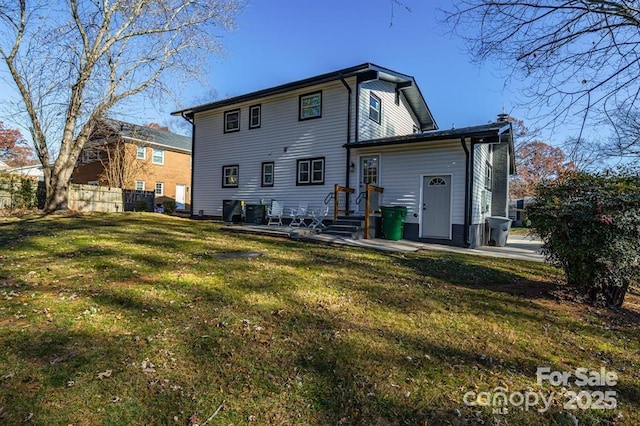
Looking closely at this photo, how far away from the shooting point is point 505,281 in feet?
19.7

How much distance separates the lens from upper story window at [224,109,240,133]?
53.9ft

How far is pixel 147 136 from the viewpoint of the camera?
2508cm

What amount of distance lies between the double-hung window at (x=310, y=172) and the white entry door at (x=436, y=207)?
13.6ft

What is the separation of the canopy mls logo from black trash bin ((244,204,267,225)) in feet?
40.4

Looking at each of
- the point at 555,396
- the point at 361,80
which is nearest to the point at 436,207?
the point at 361,80

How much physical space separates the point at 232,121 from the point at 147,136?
12.0 meters

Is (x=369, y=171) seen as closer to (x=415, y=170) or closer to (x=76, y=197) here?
(x=415, y=170)

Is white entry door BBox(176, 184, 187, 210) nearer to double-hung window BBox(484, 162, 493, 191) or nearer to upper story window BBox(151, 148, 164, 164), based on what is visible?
upper story window BBox(151, 148, 164, 164)

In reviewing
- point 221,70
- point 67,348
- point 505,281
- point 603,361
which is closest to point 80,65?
point 221,70

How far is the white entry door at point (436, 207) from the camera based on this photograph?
11227 millimetres

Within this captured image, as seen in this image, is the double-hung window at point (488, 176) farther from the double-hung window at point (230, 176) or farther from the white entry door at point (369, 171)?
the double-hung window at point (230, 176)

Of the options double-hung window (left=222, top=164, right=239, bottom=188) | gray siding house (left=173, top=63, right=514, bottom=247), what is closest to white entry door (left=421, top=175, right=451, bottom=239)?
gray siding house (left=173, top=63, right=514, bottom=247)

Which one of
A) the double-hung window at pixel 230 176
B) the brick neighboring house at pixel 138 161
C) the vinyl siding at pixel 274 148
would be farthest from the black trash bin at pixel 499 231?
the brick neighboring house at pixel 138 161

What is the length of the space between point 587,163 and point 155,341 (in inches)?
272
